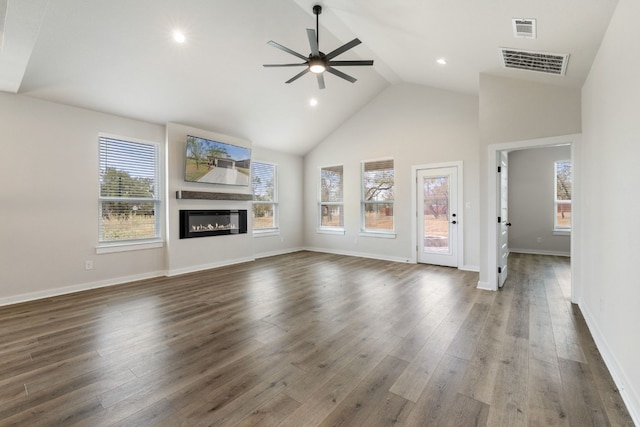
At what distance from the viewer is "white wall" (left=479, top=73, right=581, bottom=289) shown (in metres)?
3.59

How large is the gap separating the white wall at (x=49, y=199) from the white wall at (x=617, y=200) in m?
6.09

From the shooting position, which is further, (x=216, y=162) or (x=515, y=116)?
(x=216, y=162)

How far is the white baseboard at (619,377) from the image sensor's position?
1.66m

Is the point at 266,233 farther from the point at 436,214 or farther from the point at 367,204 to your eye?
the point at 436,214

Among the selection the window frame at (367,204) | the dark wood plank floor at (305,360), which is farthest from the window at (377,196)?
the dark wood plank floor at (305,360)

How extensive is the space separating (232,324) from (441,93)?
18.4 feet

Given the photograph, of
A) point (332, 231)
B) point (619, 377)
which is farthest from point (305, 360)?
point (332, 231)

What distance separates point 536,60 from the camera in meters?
3.21

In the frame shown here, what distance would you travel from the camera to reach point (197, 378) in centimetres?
207

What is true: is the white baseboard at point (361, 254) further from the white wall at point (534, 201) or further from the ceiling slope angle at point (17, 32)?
the ceiling slope angle at point (17, 32)

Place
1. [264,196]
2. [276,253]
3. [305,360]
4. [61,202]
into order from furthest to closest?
[276,253] → [264,196] → [61,202] → [305,360]

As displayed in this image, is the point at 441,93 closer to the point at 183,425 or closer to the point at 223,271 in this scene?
the point at 223,271

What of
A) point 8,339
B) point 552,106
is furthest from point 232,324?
point 552,106

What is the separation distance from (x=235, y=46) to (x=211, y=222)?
3.30 m
